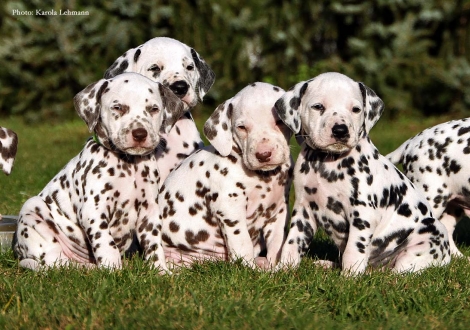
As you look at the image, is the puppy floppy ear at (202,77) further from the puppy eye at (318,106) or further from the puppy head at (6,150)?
the puppy head at (6,150)

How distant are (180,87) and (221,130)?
3.39ft

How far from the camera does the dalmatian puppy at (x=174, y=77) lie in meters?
8.60

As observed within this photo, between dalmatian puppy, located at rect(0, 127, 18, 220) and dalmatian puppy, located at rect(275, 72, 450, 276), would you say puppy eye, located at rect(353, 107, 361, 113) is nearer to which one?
dalmatian puppy, located at rect(275, 72, 450, 276)

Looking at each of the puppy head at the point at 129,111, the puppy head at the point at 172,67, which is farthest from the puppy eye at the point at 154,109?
the puppy head at the point at 172,67

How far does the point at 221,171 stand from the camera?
770cm

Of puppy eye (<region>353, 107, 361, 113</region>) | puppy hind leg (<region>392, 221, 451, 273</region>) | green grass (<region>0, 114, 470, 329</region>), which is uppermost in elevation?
puppy eye (<region>353, 107, 361, 113</region>)

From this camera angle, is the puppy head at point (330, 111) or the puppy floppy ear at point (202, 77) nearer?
the puppy head at point (330, 111)

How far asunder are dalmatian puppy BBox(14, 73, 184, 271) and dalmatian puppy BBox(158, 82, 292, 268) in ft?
1.20

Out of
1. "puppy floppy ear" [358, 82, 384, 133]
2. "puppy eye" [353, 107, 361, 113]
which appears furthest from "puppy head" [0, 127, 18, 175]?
Answer: "puppy floppy ear" [358, 82, 384, 133]

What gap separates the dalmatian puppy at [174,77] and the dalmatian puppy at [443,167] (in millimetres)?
2367

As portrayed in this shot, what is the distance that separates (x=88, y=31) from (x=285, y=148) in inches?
532

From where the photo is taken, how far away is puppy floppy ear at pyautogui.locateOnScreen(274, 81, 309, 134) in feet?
23.8

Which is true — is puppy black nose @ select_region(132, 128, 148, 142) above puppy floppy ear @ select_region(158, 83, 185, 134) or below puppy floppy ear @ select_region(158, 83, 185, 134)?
below

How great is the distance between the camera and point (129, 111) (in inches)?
291
